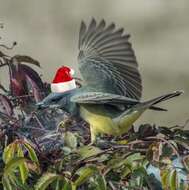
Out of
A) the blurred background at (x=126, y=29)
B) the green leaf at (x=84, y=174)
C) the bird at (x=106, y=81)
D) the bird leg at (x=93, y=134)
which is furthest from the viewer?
the blurred background at (x=126, y=29)

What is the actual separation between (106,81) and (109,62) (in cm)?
8

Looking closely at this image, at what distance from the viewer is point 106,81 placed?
207cm

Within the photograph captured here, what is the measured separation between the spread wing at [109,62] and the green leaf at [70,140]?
0.21 metres

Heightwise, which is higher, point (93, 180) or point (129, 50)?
point (129, 50)

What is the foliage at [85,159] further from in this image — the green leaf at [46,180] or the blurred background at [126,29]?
the blurred background at [126,29]

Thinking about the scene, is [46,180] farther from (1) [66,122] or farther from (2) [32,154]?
(1) [66,122]

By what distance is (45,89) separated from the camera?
7.02 ft

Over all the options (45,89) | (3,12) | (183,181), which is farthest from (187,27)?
(183,181)

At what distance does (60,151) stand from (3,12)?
5.25m

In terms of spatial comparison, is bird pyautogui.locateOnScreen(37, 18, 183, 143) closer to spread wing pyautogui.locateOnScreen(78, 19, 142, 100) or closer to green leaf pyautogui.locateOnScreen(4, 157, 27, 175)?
spread wing pyautogui.locateOnScreen(78, 19, 142, 100)

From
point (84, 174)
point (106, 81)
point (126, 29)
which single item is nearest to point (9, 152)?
point (84, 174)

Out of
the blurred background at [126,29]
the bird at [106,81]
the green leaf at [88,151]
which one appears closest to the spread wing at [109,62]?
the bird at [106,81]

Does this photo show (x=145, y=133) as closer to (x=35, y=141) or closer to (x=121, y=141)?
(x=121, y=141)

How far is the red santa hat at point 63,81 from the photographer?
1921 millimetres
